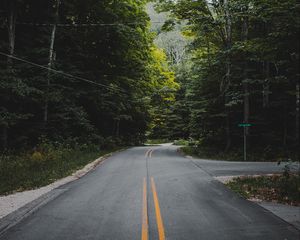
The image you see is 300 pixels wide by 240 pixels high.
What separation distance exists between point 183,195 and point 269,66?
1957cm

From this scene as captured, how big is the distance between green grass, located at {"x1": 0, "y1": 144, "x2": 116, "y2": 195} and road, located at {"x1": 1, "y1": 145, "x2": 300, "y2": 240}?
1.92 m

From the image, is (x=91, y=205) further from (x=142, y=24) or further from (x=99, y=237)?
(x=142, y=24)

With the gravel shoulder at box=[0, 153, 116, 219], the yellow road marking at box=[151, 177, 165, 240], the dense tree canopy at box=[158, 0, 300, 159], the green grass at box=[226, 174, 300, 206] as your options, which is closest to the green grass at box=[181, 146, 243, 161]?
the dense tree canopy at box=[158, 0, 300, 159]

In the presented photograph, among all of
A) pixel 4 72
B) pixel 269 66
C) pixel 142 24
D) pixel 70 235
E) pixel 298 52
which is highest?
pixel 142 24

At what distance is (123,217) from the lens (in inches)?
271

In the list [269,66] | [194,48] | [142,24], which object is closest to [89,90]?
[142,24]

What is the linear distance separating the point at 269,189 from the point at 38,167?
37.9 feet

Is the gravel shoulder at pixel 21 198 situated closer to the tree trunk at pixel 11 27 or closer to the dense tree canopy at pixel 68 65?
the dense tree canopy at pixel 68 65

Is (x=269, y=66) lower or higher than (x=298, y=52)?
higher

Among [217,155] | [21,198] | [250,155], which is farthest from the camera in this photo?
[217,155]

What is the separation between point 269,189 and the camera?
419 inches

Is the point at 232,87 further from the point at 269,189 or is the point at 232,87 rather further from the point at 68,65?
the point at 269,189

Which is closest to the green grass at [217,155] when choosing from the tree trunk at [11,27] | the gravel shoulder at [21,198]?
the gravel shoulder at [21,198]

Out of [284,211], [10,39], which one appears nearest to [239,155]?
[284,211]
